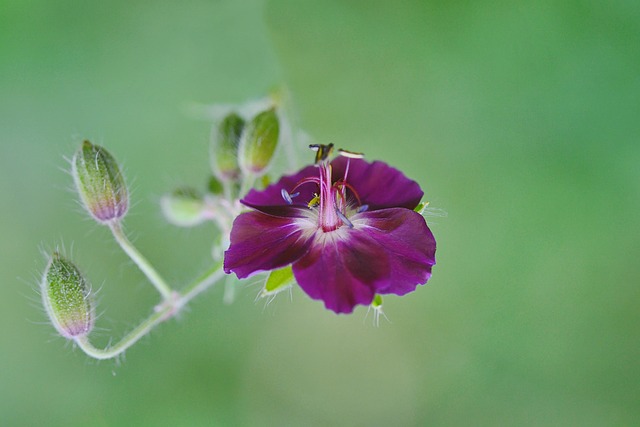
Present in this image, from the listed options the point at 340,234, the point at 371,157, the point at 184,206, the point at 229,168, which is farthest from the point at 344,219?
the point at 371,157

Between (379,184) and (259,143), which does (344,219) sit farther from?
(259,143)

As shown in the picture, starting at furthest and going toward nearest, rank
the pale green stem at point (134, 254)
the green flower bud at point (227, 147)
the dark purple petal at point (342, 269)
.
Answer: the green flower bud at point (227, 147), the pale green stem at point (134, 254), the dark purple petal at point (342, 269)

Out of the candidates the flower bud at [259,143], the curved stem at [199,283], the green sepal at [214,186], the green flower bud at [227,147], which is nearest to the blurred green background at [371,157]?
the green sepal at [214,186]

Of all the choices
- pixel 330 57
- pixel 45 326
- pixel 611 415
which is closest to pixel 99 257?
pixel 45 326

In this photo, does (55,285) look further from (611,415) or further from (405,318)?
(611,415)

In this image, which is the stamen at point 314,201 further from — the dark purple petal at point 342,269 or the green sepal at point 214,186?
the green sepal at point 214,186

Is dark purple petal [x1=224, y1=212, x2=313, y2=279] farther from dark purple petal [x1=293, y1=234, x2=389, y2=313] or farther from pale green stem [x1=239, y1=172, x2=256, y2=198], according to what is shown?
pale green stem [x1=239, y1=172, x2=256, y2=198]
